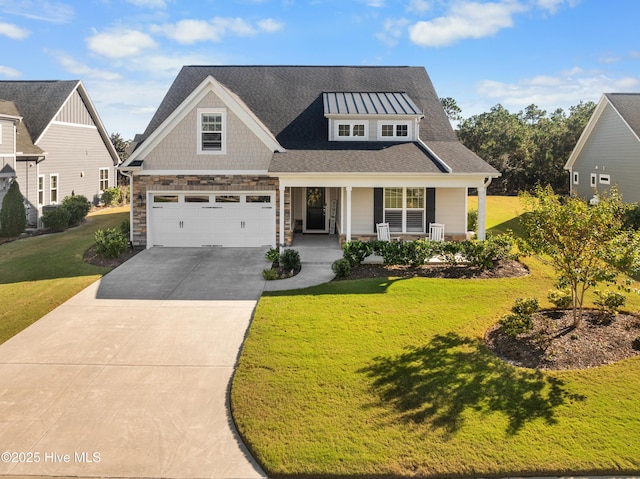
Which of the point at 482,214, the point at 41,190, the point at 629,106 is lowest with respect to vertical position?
the point at 482,214

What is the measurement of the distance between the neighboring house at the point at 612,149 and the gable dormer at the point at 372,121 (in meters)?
9.06

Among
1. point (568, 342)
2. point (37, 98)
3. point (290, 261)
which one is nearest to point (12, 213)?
point (37, 98)

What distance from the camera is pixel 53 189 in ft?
82.5

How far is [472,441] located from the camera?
6.23 m

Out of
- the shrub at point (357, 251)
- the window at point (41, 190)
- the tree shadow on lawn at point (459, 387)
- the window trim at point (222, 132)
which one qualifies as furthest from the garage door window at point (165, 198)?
the tree shadow on lawn at point (459, 387)

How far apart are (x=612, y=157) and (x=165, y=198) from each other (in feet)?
72.6

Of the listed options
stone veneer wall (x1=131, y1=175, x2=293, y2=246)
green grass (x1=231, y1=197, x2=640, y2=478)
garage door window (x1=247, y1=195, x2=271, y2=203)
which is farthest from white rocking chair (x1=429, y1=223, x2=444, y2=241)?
green grass (x1=231, y1=197, x2=640, y2=478)

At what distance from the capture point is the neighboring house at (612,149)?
22375 millimetres

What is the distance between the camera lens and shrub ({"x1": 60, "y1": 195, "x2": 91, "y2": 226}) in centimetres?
2318

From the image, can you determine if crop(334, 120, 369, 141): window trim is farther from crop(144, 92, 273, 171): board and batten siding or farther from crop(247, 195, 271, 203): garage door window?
crop(247, 195, 271, 203): garage door window

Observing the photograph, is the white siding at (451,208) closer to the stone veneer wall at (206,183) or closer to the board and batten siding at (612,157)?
the stone veneer wall at (206,183)

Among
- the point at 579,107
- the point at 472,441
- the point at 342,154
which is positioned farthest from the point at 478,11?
the point at 579,107

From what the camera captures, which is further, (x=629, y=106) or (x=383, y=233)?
(x=629, y=106)

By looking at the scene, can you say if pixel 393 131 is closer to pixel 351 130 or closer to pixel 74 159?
pixel 351 130
